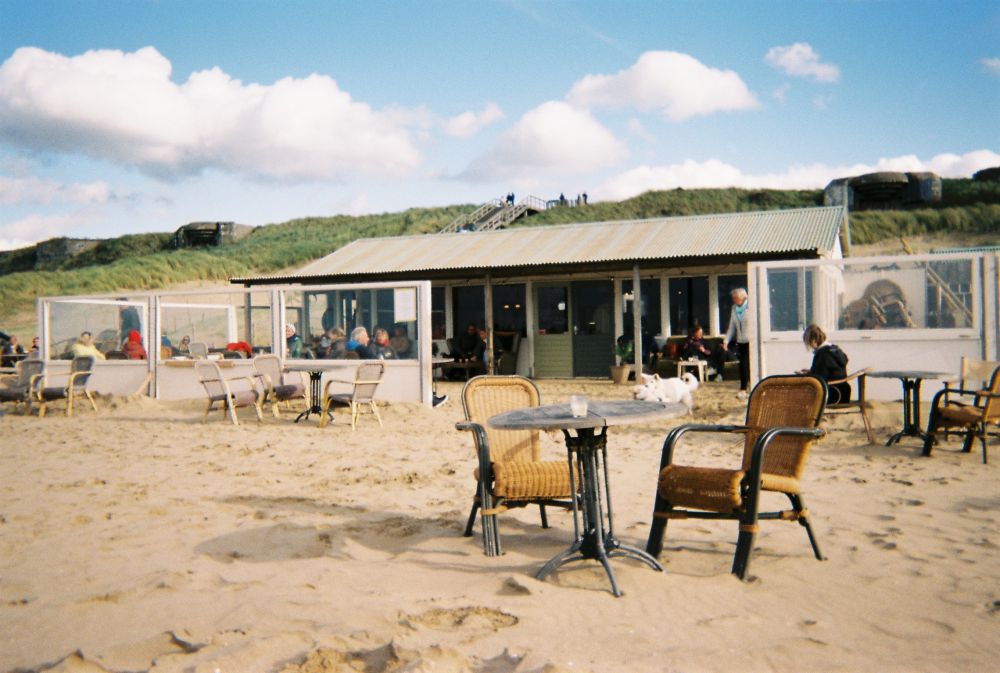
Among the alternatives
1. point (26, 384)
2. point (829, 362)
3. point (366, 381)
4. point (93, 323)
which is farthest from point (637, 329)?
point (26, 384)

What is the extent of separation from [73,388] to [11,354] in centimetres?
784

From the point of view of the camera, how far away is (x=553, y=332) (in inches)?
675

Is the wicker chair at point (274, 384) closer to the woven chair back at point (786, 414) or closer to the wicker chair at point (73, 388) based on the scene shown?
the wicker chair at point (73, 388)

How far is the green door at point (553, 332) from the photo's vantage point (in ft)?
55.7

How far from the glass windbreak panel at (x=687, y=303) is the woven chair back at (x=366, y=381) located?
318 inches

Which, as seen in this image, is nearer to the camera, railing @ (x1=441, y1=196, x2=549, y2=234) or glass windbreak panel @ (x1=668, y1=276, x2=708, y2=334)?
glass windbreak panel @ (x1=668, y1=276, x2=708, y2=334)

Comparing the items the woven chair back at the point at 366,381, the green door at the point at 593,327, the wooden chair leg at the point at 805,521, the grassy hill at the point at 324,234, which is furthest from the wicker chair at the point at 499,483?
the grassy hill at the point at 324,234

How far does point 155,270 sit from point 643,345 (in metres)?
27.2

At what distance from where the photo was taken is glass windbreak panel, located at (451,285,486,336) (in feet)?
58.0

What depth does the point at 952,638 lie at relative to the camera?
2912 millimetres

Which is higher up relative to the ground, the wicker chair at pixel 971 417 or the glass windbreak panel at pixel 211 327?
the glass windbreak panel at pixel 211 327

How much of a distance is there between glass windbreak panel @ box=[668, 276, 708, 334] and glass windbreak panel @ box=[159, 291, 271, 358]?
7.86 m

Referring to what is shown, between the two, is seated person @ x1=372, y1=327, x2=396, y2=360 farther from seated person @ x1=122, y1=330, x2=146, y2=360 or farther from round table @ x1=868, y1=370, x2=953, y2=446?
round table @ x1=868, y1=370, x2=953, y2=446

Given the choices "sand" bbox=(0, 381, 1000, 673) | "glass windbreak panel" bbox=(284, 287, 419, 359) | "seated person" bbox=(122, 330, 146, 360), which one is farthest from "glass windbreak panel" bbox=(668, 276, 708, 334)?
"seated person" bbox=(122, 330, 146, 360)
